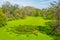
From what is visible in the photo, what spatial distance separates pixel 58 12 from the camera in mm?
29156

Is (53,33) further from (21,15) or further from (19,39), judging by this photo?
(21,15)

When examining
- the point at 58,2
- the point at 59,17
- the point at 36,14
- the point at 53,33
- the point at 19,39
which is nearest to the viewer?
the point at 19,39

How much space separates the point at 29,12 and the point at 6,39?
6210 cm

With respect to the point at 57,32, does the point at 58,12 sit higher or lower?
higher

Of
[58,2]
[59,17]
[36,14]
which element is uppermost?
[58,2]

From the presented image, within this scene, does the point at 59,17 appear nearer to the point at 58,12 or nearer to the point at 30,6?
the point at 58,12

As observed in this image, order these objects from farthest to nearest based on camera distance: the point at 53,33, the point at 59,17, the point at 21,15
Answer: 1. the point at 21,15
2. the point at 59,17
3. the point at 53,33

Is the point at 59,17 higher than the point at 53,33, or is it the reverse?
the point at 59,17

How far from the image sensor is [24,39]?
20984mm

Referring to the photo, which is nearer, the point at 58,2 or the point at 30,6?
the point at 58,2

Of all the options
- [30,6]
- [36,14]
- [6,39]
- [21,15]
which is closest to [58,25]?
[6,39]

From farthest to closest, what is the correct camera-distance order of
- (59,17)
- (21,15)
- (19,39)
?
(21,15) < (59,17) < (19,39)

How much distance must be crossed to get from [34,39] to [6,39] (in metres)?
3.61

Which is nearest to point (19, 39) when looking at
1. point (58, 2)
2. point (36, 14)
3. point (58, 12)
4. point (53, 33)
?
point (53, 33)
